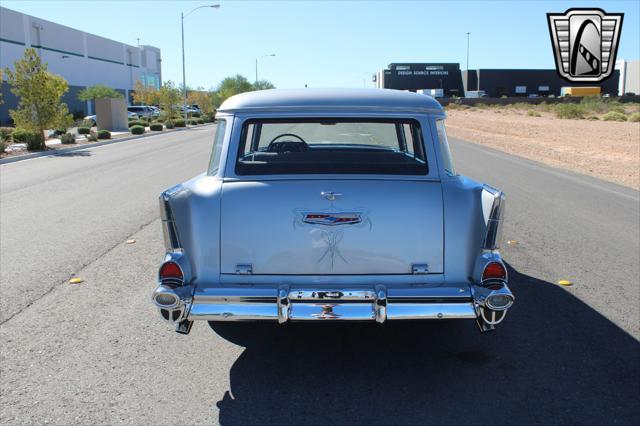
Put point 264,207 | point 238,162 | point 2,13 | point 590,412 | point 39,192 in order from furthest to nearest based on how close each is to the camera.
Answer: point 2,13, point 39,192, point 238,162, point 264,207, point 590,412

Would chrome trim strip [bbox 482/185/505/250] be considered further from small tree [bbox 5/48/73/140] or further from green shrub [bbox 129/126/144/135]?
green shrub [bbox 129/126/144/135]

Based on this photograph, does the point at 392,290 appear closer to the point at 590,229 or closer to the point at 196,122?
the point at 590,229

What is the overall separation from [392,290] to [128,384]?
1.74m

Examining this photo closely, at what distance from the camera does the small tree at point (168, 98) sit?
53.7m

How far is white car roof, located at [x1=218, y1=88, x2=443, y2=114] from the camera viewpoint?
425 centimetres

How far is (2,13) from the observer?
5562 centimetres

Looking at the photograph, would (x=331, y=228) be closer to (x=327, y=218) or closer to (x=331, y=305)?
(x=327, y=218)

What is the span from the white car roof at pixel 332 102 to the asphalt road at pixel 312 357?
1.72 metres

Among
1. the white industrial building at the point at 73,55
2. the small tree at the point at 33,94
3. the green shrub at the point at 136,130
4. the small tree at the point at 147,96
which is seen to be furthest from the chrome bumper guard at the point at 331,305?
the small tree at the point at 147,96

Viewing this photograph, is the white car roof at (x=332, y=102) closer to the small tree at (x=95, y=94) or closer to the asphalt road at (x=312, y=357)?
the asphalt road at (x=312, y=357)

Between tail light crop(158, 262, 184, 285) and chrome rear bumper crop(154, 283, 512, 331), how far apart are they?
0.24ft

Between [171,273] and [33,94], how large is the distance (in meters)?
25.5

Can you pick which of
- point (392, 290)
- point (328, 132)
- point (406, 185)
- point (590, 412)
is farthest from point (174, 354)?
point (328, 132)

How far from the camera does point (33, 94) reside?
86.1 feet
